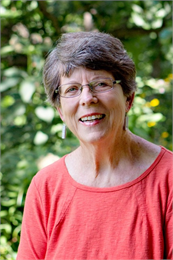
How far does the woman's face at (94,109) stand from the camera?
144cm

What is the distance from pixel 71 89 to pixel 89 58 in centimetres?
14

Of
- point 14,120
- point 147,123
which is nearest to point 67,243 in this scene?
point 147,123

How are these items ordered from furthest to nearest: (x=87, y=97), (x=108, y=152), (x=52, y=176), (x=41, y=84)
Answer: (x=41, y=84) < (x=52, y=176) < (x=108, y=152) < (x=87, y=97)

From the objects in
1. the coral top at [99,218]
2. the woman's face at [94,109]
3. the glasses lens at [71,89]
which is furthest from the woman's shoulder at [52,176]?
the glasses lens at [71,89]

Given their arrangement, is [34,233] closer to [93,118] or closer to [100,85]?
[93,118]

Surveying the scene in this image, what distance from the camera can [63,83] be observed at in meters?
1.50

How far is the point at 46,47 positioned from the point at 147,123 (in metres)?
1.06

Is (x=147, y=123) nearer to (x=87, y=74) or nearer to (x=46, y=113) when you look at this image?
(x=46, y=113)

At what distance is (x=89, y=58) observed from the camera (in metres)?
1.43

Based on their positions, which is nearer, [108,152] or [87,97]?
[87,97]

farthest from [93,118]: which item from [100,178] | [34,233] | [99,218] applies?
[34,233]

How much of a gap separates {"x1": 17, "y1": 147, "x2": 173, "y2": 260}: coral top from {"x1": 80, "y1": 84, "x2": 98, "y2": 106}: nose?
0.36 meters

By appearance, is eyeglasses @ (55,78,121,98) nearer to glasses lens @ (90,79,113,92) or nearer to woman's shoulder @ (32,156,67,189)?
glasses lens @ (90,79,113,92)

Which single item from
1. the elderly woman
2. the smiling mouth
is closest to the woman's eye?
the elderly woman
